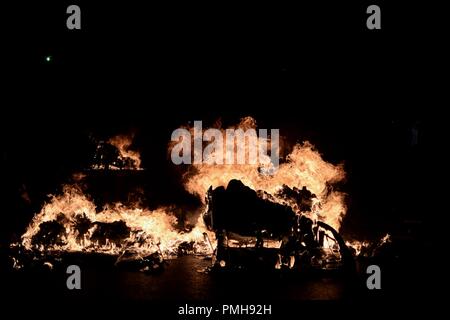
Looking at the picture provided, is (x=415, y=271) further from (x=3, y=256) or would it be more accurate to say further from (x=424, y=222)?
(x=3, y=256)

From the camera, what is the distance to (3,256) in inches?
580

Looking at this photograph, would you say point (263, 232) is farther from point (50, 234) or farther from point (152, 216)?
point (50, 234)

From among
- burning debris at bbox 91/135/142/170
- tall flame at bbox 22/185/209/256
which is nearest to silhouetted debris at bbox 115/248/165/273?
tall flame at bbox 22/185/209/256

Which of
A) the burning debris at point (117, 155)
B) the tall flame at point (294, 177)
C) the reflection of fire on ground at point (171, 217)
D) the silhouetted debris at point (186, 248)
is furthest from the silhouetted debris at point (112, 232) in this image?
the burning debris at point (117, 155)

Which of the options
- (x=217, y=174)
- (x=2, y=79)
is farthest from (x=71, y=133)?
(x=217, y=174)

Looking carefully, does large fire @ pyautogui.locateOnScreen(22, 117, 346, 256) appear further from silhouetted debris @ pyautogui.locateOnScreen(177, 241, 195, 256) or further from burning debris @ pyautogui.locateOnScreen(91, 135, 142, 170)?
burning debris @ pyautogui.locateOnScreen(91, 135, 142, 170)

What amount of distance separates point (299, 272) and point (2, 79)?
13.7 metres

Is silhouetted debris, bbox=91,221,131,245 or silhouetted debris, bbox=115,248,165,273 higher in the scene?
silhouetted debris, bbox=91,221,131,245

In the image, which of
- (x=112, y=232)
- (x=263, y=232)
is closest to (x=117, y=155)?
(x=112, y=232)

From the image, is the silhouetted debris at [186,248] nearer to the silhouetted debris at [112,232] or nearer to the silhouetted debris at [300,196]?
the silhouetted debris at [112,232]

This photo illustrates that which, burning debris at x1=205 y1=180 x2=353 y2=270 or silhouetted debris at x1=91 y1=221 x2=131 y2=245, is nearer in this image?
burning debris at x1=205 y1=180 x2=353 y2=270

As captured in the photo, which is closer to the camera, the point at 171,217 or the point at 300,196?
the point at 300,196

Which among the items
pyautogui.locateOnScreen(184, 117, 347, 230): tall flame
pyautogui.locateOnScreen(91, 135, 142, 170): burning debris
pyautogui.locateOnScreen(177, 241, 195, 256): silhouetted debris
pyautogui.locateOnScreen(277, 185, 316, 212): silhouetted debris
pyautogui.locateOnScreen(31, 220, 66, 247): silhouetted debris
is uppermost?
pyautogui.locateOnScreen(91, 135, 142, 170): burning debris
